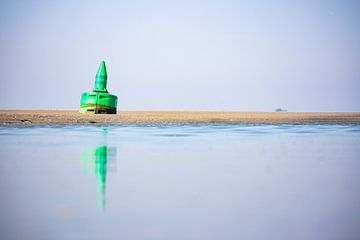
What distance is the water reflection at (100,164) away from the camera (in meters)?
7.34

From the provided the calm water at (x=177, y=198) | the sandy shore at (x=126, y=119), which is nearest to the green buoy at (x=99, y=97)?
the sandy shore at (x=126, y=119)

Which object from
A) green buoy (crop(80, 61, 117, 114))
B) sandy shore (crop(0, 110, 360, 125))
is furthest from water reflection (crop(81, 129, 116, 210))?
green buoy (crop(80, 61, 117, 114))

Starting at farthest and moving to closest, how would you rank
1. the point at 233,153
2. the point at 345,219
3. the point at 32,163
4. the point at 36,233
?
the point at 233,153, the point at 32,163, the point at 345,219, the point at 36,233

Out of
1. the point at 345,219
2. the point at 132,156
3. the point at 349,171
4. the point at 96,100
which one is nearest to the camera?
the point at 345,219

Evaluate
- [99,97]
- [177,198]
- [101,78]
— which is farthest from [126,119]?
[177,198]

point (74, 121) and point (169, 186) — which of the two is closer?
point (169, 186)

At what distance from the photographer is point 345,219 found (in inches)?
219

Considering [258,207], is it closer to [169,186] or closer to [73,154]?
[169,186]

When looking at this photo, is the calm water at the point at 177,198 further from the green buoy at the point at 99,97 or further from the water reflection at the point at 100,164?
the green buoy at the point at 99,97

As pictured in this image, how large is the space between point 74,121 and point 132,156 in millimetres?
25115

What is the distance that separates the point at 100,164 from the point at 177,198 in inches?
183

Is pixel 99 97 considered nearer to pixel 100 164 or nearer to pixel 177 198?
pixel 100 164

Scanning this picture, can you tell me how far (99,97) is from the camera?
4400cm

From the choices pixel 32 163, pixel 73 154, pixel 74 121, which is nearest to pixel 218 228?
pixel 32 163
